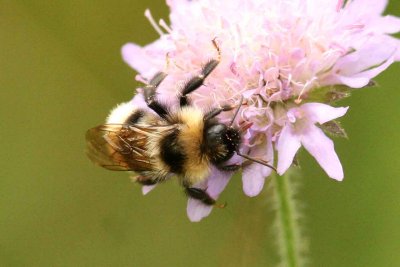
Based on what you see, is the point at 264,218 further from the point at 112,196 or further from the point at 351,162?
the point at 112,196

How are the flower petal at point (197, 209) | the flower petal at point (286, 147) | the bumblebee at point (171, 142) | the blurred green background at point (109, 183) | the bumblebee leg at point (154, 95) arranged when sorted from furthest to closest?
the blurred green background at point (109, 183), the flower petal at point (197, 209), the bumblebee leg at point (154, 95), the bumblebee at point (171, 142), the flower petal at point (286, 147)

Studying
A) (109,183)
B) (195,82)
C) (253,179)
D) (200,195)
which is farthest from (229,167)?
(109,183)

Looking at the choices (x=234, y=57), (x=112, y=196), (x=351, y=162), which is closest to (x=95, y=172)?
(x=112, y=196)

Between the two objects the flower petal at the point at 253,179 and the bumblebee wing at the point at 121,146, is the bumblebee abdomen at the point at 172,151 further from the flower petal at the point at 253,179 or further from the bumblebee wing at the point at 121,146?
the flower petal at the point at 253,179

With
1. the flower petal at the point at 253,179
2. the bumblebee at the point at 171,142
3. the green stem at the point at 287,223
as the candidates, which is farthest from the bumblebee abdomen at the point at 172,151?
the green stem at the point at 287,223

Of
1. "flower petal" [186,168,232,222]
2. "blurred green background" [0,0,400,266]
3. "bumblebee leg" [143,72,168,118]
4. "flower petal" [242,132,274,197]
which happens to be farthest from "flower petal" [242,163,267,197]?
"blurred green background" [0,0,400,266]

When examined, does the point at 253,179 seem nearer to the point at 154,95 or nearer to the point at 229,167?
the point at 229,167
